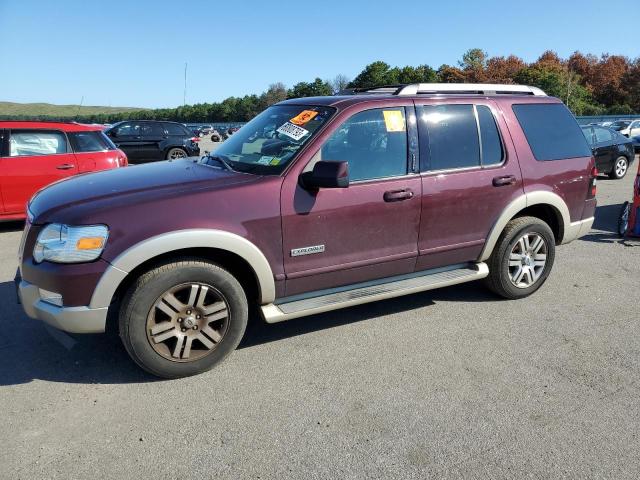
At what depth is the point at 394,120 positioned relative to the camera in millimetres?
3889

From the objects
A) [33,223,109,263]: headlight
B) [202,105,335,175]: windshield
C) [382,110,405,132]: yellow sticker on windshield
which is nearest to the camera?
[33,223,109,263]: headlight

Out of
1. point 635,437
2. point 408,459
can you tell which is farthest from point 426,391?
point 635,437

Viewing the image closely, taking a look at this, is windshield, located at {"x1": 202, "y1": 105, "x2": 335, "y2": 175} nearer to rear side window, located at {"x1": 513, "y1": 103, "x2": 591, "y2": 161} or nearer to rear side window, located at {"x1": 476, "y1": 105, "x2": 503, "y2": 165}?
rear side window, located at {"x1": 476, "y1": 105, "x2": 503, "y2": 165}

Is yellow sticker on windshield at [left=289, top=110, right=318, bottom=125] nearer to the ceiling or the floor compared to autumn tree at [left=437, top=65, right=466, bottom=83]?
nearer to the floor

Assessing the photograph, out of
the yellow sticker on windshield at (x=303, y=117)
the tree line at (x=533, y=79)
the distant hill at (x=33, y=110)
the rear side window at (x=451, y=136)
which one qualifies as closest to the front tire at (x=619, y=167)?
the rear side window at (x=451, y=136)

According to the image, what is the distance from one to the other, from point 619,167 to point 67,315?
47.3 feet

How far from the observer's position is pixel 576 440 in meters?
2.67

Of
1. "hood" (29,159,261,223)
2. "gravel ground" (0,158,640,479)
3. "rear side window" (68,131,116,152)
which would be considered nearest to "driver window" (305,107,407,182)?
"hood" (29,159,261,223)

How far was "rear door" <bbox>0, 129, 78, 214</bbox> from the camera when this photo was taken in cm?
724

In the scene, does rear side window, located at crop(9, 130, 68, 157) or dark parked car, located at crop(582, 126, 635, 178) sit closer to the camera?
rear side window, located at crop(9, 130, 68, 157)

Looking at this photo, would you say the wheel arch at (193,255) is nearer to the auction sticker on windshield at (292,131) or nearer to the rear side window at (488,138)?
the auction sticker on windshield at (292,131)

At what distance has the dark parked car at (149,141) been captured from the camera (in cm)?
1650

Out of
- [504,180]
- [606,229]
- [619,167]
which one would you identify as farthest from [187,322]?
[619,167]

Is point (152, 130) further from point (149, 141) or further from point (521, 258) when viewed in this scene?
point (521, 258)
